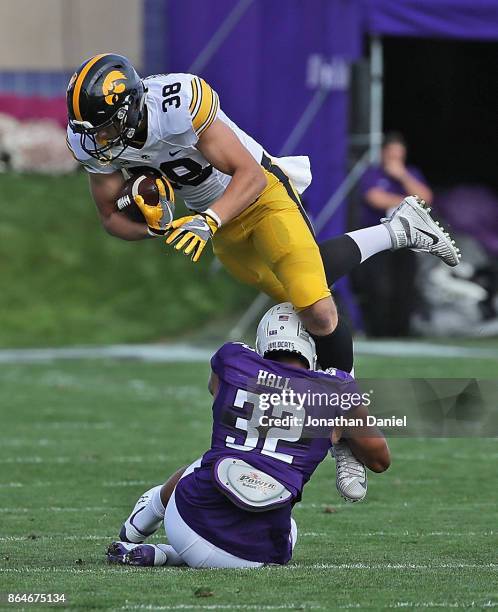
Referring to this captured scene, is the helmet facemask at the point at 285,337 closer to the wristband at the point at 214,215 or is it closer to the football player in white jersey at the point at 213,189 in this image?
the football player in white jersey at the point at 213,189

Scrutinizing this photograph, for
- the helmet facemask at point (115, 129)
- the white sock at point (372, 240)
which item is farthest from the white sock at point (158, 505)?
the white sock at point (372, 240)

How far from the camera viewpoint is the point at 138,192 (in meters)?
5.61

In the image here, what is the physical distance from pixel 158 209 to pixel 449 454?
2.75 metres

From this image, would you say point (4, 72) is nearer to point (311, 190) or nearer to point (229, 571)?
point (311, 190)

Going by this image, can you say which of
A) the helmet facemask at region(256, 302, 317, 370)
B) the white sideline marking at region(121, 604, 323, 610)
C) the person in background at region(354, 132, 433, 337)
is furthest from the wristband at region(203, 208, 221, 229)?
the person in background at region(354, 132, 433, 337)

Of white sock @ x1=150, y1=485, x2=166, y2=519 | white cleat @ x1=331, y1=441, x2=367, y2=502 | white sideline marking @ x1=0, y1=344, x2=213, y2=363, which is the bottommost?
white sideline marking @ x1=0, y1=344, x2=213, y2=363

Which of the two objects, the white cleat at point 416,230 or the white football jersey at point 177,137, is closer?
the white football jersey at point 177,137

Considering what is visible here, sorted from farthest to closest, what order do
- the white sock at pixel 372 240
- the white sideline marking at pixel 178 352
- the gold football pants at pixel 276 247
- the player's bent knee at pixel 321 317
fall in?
the white sideline marking at pixel 178 352 → the white sock at pixel 372 240 → the gold football pants at pixel 276 247 → the player's bent knee at pixel 321 317

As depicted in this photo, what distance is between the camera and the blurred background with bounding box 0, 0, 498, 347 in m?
12.2

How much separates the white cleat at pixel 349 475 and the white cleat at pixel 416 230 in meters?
1.29

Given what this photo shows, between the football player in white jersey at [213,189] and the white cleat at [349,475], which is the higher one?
the football player in white jersey at [213,189]

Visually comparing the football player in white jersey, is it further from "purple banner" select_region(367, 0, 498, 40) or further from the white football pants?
"purple banner" select_region(367, 0, 498, 40)

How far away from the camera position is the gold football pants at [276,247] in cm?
556

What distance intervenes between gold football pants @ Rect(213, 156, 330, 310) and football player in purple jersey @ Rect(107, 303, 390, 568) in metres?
0.67
